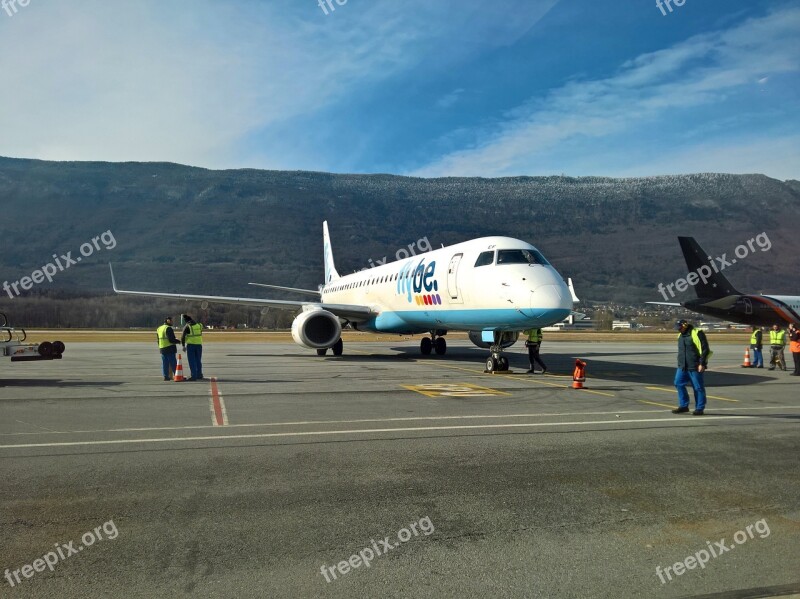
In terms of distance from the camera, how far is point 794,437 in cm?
894

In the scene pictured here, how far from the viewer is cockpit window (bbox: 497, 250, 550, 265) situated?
17.8 metres

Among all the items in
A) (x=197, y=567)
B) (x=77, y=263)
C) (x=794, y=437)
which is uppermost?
(x=77, y=263)

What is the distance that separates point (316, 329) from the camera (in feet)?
80.9

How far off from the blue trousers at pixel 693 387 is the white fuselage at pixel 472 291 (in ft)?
16.1

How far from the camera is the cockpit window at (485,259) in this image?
18.6 meters

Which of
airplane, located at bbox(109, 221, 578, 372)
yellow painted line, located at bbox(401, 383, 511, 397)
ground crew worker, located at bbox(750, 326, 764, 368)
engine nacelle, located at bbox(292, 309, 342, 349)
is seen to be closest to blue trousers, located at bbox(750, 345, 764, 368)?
ground crew worker, located at bbox(750, 326, 764, 368)

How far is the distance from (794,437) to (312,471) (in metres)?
6.87

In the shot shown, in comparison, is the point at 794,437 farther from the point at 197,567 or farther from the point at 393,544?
the point at 197,567

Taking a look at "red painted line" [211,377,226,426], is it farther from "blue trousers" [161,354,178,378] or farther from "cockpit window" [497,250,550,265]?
"cockpit window" [497,250,550,265]

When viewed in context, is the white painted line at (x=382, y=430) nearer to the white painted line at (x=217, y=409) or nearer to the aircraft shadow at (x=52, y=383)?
the white painted line at (x=217, y=409)

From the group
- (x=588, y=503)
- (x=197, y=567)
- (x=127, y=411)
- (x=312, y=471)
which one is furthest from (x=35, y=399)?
(x=588, y=503)

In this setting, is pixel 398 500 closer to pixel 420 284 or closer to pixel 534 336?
pixel 534 336

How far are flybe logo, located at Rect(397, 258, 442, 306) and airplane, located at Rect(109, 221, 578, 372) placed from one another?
0.03 metres

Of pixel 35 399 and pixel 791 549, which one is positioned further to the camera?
pixel 35 399
